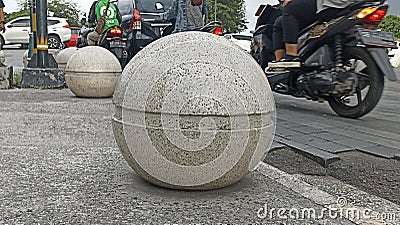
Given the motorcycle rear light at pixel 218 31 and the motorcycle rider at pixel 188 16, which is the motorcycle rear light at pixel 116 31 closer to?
the motorcycle rider at pixel 188 16

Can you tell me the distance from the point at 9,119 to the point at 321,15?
13.5ft

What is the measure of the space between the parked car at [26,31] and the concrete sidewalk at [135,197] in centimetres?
2596

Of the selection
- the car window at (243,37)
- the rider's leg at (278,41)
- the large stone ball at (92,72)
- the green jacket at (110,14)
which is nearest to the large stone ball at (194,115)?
the rider's leg at (278,41)

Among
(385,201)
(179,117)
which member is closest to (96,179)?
(179,117)

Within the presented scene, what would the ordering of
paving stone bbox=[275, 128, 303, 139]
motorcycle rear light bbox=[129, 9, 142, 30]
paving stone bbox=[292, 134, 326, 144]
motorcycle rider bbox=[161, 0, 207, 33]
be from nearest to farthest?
1. paving stone bbox=[292, 134, 326, 144]
2. paving stone bbox=[275, 128, 303, 139]
3. motorcycle rider bbox=[161, 0, 207, 33]
4. motorcycle rear light bbox=[129, 9, 142, 30]

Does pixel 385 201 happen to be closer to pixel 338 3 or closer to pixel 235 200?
pixel 235 200

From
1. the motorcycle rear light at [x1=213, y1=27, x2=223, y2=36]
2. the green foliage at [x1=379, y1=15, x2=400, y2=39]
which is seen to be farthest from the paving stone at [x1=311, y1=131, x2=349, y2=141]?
the green foliage at [x1=379, y1=15, x2=400, y2=39]

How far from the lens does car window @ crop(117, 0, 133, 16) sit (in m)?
11.9

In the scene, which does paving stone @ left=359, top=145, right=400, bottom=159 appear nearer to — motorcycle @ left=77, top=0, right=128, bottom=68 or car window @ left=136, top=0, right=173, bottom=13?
motorcycle @ left=77, top=0, right=128, bottom=68

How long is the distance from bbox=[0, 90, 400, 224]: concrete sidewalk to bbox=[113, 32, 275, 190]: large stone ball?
184mm

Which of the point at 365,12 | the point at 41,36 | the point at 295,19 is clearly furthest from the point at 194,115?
the point at 41,36

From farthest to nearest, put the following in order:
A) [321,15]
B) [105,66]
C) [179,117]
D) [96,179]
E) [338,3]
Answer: [105,66], [321,15], [338,3], [96,179], [179,117]

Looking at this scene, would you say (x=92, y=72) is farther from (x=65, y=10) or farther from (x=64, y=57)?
(x=65, y=10)

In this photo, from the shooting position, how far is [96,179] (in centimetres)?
378
